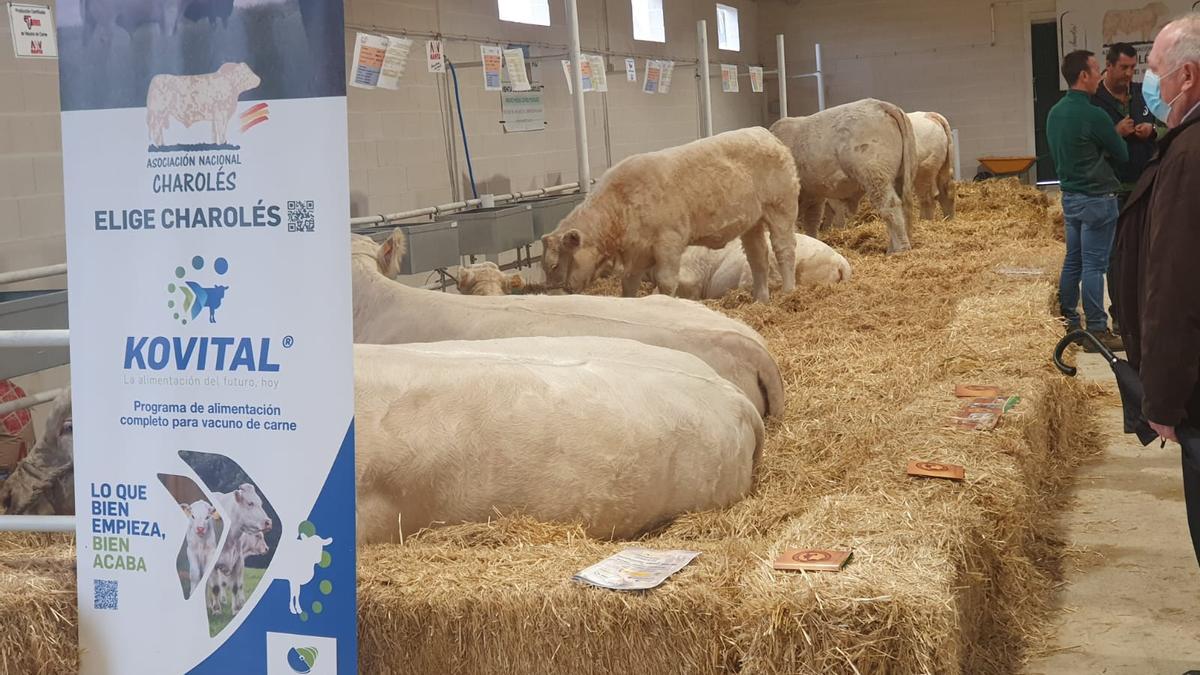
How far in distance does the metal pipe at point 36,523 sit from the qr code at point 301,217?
1.07 meters

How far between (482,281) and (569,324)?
2043 mm

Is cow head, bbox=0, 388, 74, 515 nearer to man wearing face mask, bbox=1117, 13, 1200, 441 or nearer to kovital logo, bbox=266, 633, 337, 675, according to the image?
kovital logo, bbox=266, 633, 337, 675

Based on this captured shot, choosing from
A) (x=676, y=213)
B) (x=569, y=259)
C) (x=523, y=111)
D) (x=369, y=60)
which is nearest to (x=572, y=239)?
(x=569, y=259)

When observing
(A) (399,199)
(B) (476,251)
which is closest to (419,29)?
(A) (399,199)

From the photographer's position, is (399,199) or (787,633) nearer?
(787,633)

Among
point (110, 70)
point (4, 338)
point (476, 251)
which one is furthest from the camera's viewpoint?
point (476, 251)

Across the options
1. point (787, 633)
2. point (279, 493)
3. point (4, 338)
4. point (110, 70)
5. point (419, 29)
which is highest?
point (419, 29)

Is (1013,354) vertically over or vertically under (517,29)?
under

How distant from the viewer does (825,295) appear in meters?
9.00

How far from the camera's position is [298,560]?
2.70m

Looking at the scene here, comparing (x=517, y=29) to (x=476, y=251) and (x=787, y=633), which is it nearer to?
(x=476, y=251)

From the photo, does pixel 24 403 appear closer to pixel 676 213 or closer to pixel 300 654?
pixel 300 654

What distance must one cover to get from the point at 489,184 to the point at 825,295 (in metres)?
3.77

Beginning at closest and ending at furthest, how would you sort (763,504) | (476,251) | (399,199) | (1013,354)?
1. (763,504)
2. (1013,354)
3. (476,251)
4. (399,199)
